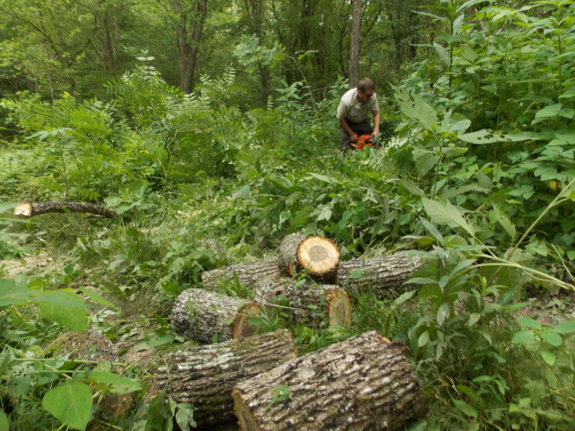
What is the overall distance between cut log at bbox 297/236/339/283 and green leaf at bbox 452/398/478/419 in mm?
1170

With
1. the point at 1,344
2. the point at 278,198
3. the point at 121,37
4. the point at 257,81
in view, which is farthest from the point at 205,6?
the point at 1,344

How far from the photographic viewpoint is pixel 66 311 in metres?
1.02

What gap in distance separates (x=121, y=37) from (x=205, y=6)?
3.69 metres

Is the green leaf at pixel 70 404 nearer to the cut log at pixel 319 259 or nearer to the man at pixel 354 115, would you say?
the cut log at pixel 319 259

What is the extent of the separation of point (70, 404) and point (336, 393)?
1.03m

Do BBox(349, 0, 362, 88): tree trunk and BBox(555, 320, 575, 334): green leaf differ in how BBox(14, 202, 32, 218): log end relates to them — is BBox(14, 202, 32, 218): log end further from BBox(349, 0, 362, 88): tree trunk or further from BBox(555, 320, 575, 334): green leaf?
BBox(349, 0, 362, 88): tree trunk

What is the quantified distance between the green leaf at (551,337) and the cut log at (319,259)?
1384mm

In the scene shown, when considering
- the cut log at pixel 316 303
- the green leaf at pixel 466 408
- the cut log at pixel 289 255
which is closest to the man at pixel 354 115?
the cut log at pixel 289 255

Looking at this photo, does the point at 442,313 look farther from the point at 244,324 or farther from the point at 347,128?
the point at 347,128

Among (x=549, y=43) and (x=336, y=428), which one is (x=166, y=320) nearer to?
(x=336, y=428)

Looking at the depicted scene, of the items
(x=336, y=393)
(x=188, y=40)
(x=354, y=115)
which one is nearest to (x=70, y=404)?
(x=336, y=393)

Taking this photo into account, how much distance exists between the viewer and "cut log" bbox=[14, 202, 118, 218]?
3.78 m

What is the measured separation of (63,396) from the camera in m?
1.12

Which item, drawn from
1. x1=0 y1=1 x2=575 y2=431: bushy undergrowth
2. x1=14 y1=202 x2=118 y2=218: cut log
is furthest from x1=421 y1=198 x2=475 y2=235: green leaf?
x1=14 y1=202 x2=118 y2=218: cut log
